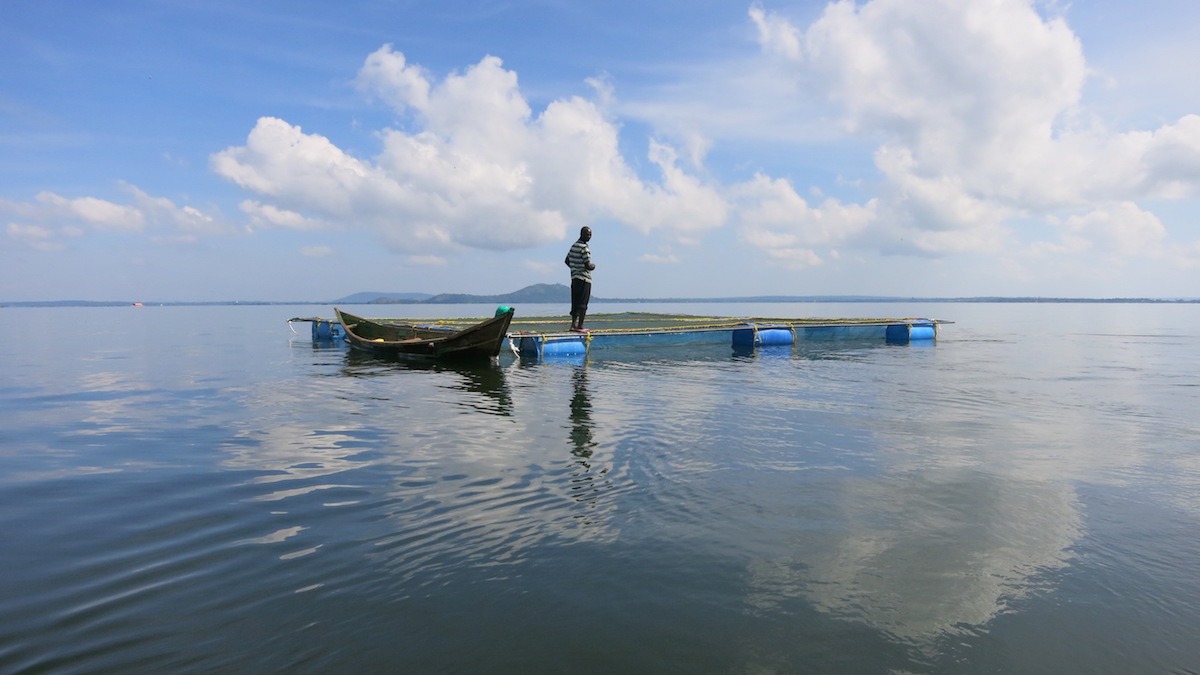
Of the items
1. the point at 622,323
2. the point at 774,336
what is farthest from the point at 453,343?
the point at 774,336

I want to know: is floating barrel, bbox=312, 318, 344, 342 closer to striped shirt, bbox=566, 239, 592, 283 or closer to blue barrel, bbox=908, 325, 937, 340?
striped shirt, bbox=566, 239, 592, 283

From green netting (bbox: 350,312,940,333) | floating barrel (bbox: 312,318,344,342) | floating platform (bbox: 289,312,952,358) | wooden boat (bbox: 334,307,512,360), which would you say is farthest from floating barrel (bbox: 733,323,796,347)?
floating barrel (bbox: 312,318,344,342)

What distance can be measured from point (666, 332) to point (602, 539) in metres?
19.4

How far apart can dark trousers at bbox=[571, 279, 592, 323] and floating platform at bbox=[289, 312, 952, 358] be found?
30.2 inches

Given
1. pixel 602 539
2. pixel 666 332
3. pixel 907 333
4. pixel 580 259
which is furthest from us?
pixel 907 333

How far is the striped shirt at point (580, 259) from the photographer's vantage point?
1922cm

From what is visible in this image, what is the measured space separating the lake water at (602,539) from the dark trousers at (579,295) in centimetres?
849

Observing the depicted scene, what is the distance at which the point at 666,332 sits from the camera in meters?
24.3

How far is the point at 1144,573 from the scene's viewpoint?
15.0 ft

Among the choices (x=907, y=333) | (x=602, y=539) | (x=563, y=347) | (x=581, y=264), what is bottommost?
(x=602, y=539)

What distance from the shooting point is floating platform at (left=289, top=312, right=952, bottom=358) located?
2127cm

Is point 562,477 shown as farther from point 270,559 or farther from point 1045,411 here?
point 1045,411

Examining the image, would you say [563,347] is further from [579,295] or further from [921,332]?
[921,332]

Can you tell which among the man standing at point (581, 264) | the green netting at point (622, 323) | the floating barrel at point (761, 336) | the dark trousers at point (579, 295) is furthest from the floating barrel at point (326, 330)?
the floating barrel at point (761, 336)
